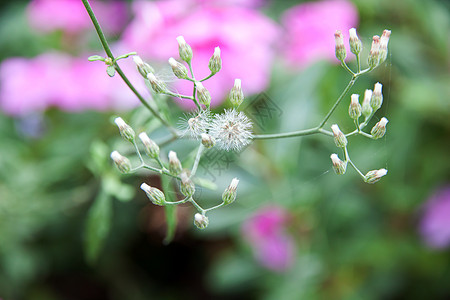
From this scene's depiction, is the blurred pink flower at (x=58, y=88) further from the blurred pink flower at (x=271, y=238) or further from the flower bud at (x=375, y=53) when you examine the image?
the flower bud at (x=375, y=53)

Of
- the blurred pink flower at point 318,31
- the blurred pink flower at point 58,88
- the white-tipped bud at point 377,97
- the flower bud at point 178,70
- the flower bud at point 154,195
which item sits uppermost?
the blurred pink flower at point 318,31

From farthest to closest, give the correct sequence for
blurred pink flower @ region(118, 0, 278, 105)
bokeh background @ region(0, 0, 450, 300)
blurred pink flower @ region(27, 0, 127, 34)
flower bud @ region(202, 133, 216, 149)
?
1. blurred pink flower @ region(27, 0, 127, 34)
2. bokeh background @ region(0, 0, 450, 300)
3. blurred pink flower @ region(118, 0, 278, 105)
4. flower bud @ region(202, 133, 216, 149)

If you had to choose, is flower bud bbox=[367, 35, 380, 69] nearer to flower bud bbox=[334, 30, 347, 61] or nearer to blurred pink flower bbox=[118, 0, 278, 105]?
flower bud bbox=[334, 30, 347, 61]

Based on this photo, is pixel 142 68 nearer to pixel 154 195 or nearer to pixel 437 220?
pixel 154 195

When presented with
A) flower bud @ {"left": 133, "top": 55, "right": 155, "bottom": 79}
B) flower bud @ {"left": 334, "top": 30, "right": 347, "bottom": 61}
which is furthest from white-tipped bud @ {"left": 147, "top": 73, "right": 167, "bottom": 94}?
flower bud @ {"left": 334, "top": 30, "right": 347, "bottom": 61}

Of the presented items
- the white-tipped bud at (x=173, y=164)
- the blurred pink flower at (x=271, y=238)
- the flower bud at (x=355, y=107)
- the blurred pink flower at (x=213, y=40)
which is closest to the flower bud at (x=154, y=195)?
the white-tipped bud at (x=173, y=164)

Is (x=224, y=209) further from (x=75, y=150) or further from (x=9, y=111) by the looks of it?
(x=9, y=111)

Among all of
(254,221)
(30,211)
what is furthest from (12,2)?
(254,221)
